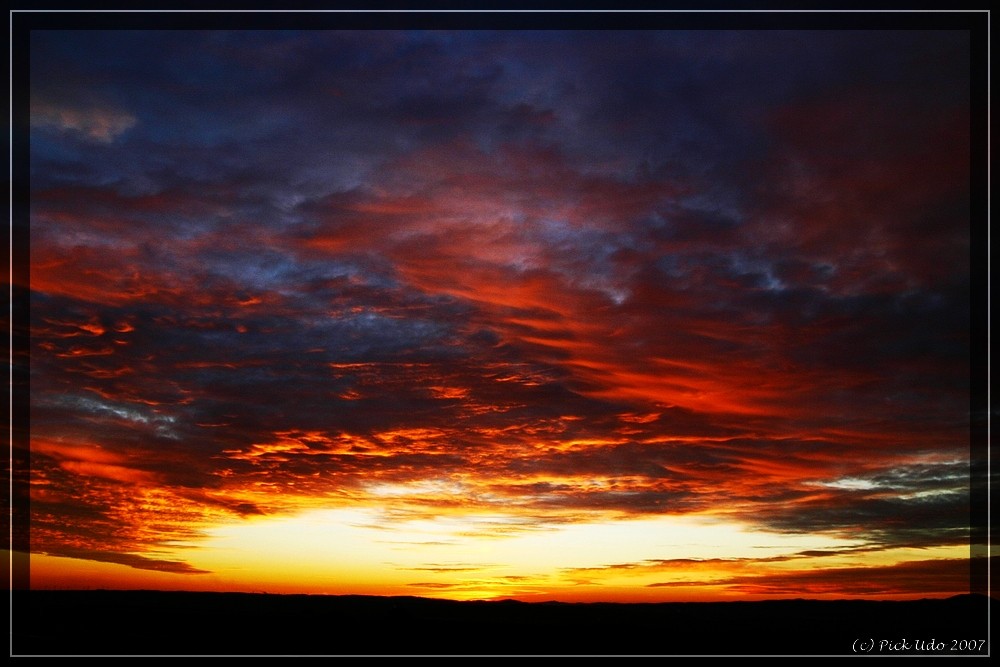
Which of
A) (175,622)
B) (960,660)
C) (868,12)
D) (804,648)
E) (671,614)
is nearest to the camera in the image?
(868,12)

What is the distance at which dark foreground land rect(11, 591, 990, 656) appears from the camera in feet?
61.8

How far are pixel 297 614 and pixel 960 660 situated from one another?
68.6 feet

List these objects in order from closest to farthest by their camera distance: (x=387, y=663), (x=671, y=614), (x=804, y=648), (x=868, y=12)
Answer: (x=868, y=12) < (x=387, y=663) < (x=804, y=648) < (x=671, y=614)

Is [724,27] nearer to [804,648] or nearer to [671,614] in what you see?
[804,648]

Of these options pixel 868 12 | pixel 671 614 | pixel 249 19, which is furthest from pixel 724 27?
pixel 671 614

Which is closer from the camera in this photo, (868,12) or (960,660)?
(868,12)

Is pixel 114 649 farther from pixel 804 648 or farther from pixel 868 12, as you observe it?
pixel 868 12

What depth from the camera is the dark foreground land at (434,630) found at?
18.8 metres

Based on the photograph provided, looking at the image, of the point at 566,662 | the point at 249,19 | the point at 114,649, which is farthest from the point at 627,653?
the point at 249,19

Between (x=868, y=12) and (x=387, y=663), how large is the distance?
1628 cm

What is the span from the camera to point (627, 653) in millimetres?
19422

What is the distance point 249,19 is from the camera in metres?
15.4

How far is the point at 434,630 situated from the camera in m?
22.2

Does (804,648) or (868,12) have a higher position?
(868,12)
